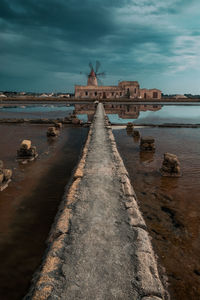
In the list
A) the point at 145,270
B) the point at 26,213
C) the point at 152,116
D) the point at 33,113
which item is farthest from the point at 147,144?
the point at 33,113

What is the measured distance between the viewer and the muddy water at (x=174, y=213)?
3021 mm

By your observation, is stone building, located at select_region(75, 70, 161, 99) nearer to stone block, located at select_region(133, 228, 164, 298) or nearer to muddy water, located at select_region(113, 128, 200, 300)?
muddy water, located at select_region(113, 128, 200, 300)

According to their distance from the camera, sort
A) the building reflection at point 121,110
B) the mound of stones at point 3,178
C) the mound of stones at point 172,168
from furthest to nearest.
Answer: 1. the building reflection at point 121,110
2. the mound of stones at point 172,168
3. the mound of stones at point 3,178

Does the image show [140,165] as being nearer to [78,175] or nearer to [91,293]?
[78,175]

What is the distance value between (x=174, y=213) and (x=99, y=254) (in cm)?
275

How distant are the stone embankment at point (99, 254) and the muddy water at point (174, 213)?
430mm

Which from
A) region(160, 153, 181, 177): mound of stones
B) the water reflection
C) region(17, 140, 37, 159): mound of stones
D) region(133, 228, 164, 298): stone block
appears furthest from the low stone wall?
the water reflection

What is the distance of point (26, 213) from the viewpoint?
15.2 feet

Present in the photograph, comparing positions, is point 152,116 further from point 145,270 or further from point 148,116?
point 145,270

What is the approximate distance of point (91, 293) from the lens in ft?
6.75

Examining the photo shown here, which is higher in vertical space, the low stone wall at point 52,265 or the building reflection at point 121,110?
the building reflection at point 121,110

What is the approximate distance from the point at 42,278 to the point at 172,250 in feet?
7.68

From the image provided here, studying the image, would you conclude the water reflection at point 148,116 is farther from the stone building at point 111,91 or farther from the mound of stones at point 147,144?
the stone building at point 111,91

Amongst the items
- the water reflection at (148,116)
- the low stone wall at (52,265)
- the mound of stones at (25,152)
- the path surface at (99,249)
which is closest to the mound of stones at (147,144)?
the mound of stones at (25,152)
